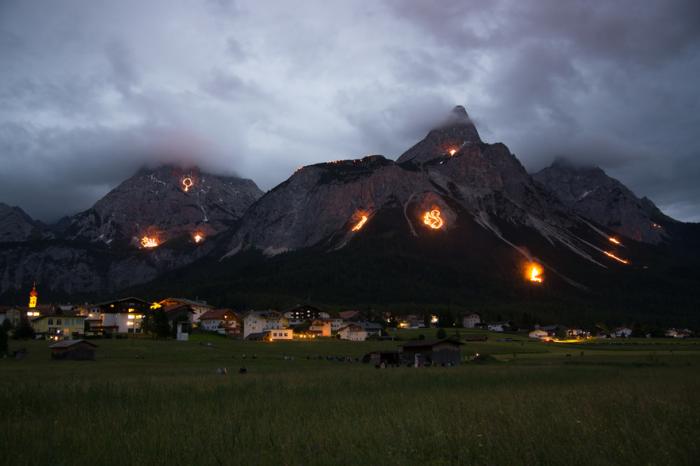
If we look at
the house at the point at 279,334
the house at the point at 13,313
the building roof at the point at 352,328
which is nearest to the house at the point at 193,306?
the house at the point at 279,334

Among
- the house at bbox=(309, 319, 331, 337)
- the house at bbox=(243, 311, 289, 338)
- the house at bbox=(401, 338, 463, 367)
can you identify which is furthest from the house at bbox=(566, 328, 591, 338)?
the house at bbox=(401, 338, 463, 367)

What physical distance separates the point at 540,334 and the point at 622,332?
117ft

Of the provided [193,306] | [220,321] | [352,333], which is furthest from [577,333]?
[193,306]

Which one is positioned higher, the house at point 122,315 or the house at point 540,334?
the house at point 122,315

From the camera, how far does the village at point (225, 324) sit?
11219 centimetres

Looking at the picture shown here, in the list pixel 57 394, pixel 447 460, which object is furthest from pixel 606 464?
pixel 57 394

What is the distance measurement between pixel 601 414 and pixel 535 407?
294 cm

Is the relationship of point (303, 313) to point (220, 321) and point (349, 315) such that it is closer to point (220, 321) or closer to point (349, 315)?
point (349, 315)

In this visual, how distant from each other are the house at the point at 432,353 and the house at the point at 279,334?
51696mm

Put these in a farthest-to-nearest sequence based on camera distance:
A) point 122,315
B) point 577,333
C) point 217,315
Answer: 1. point 577,333
2. point 217,315
3. point 122,315

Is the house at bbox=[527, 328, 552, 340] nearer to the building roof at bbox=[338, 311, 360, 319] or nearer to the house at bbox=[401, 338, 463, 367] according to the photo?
the building roof at bbox=[338, 311, 360, 319]

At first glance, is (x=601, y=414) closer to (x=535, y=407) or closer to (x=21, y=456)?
(x=535, y=407)

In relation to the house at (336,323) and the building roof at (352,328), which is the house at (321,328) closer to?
the house at (336,323)

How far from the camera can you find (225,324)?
141500mm
